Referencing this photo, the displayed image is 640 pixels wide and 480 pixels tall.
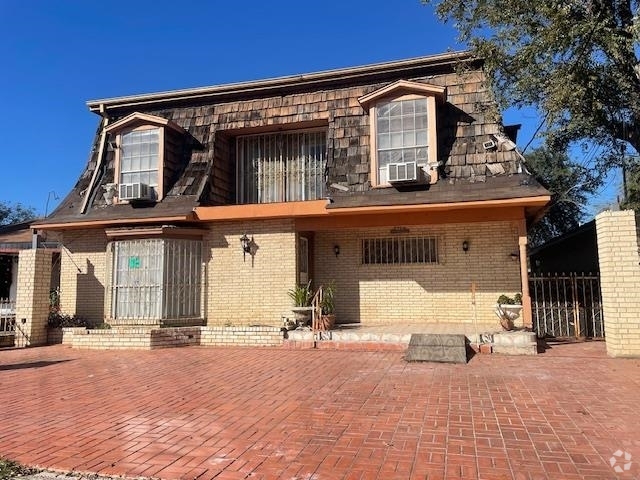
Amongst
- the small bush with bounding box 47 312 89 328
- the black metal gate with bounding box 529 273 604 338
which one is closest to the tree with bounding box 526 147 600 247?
the black metal gate with bounding box 529 273 604 338

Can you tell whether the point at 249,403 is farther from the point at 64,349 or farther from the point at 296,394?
the point at 64,349

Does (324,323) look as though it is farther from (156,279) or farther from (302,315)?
(156,279)

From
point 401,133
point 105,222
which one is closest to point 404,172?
point 401,133

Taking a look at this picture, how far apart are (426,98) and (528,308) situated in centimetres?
557

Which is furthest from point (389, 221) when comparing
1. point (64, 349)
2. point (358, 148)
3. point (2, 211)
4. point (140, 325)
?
point (2, 211)

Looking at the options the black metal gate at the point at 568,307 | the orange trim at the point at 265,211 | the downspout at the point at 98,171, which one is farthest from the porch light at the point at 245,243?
the black metal gate at the point at 568,307

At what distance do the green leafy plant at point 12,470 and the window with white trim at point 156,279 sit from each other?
8068mm

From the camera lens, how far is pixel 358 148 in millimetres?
12516

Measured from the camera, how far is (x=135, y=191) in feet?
42.1

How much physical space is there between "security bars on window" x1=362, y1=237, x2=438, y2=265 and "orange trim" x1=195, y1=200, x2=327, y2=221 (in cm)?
232

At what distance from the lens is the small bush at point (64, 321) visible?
12906 millimetres

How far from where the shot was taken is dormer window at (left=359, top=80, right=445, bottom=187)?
1163 centimetres

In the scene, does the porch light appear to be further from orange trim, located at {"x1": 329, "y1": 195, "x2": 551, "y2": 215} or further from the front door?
orange trim, located at {"x1": 329, "y1": 195, "x2": 551, "y2": 215}

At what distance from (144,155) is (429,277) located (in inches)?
341
